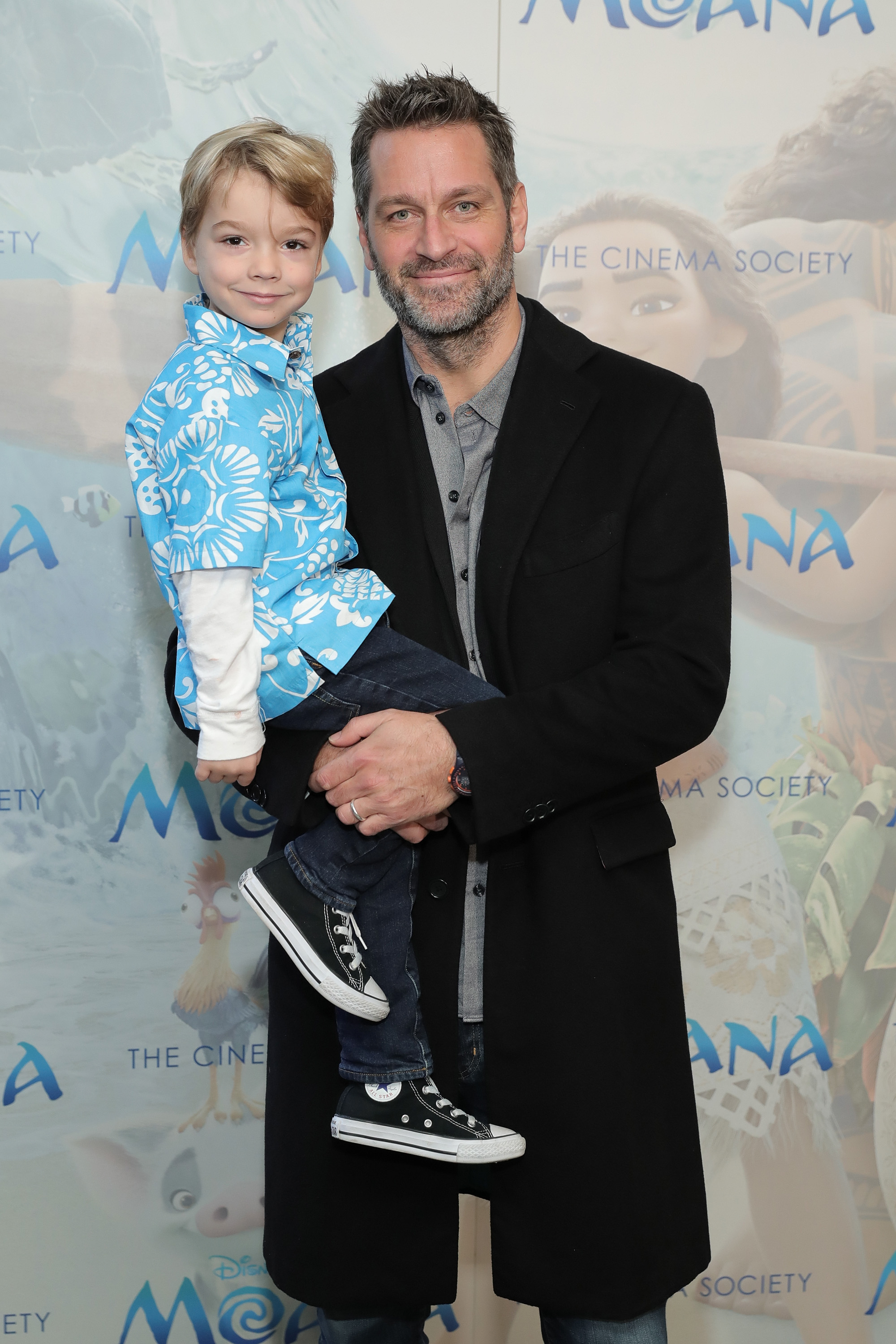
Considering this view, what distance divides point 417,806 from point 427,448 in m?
0.58

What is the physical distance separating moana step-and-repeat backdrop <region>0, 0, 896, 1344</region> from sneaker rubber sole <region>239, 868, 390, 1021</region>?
36.5 inches

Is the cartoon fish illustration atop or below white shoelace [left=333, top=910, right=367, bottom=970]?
atop

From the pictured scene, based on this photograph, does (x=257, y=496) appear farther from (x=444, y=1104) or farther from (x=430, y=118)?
(x=444, y=1104)

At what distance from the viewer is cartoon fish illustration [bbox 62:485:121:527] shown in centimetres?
230

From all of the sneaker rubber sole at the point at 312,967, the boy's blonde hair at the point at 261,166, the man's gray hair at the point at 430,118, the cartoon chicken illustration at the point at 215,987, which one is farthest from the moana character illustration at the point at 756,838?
the sneaker rubber sole at the point at 312,967

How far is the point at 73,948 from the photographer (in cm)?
237

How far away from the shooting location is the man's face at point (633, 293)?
7.57ft

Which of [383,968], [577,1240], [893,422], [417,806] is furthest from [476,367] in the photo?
[577,1240]

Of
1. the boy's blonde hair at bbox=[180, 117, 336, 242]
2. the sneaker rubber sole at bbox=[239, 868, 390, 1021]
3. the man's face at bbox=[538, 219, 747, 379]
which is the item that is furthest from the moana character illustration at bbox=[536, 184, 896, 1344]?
the sneaker rubber sole at bbox=[239, 868, 390, 1021]

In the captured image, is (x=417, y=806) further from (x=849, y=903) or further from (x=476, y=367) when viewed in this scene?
(x=849, y=903)

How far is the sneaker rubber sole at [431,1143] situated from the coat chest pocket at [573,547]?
79 cm

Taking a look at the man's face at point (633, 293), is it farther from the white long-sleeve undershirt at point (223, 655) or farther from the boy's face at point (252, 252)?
the white long-sleeve undershirt at point (223, 655)

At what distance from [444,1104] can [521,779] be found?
48 centimetres

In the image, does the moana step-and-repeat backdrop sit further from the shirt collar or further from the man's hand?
the man's hand
